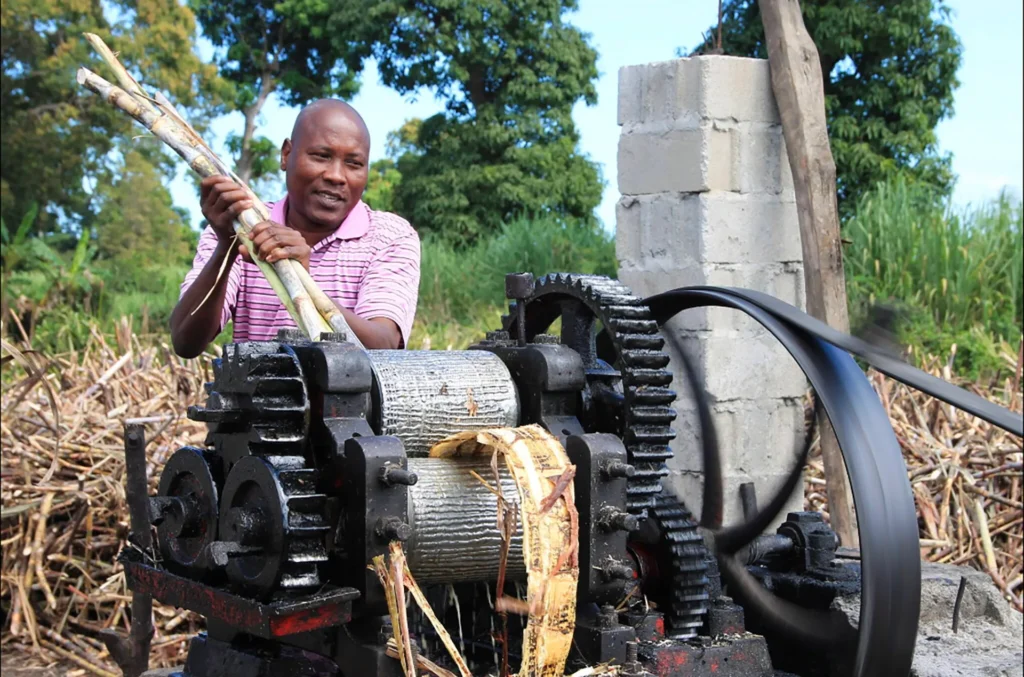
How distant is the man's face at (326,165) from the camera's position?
3.40 m

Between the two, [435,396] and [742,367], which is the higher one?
[742,367]

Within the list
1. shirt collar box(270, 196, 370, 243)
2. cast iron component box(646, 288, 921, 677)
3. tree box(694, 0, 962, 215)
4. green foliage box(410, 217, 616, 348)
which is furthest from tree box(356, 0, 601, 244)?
cast iron component box(646, 288, 921, 677)

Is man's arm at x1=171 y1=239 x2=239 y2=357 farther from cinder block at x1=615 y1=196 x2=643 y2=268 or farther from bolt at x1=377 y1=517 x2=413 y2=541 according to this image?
cinder block at x1=615 y1=196 x2=643 y2=268

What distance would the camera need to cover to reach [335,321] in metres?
2.89

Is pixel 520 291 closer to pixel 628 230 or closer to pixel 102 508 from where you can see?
pixel 628 230

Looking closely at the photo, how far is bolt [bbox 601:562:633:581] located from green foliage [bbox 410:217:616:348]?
→ 943 cm

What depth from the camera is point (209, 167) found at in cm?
302

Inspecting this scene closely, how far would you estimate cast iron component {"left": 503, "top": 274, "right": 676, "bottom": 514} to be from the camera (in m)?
2.52

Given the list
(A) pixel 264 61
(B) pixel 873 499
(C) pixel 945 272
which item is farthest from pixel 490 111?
(B) pixel 873 499

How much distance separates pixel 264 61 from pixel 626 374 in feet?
93.7

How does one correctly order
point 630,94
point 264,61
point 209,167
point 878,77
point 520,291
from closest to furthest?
point 520,291 < point 209,167 < point 630,94 < point 878,77 < point 264,61

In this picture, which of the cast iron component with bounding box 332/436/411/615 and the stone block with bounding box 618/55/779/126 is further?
the stone block with bounding box 618/55/779/126

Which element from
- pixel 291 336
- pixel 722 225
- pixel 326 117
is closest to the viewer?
pixel 291 336

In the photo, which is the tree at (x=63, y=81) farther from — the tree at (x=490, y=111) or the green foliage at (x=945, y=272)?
the green foliage at (x=945, y=272)
